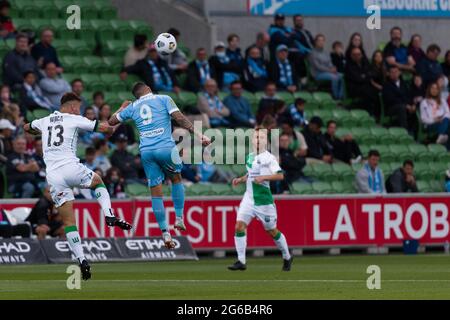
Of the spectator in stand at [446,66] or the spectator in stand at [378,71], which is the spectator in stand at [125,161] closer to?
the spectator in stand at [378,71]

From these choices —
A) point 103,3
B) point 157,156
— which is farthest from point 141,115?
point 103,3

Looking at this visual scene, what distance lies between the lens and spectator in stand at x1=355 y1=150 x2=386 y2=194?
29.8m

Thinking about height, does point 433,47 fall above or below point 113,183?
above

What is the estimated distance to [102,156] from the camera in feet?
91.4

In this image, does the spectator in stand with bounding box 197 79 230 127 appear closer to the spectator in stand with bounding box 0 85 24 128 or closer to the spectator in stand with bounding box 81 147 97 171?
the spectator in stand with bounding box 81 147 97 171

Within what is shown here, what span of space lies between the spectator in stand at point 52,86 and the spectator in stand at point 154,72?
84.4 inches

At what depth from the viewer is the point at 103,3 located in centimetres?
3356

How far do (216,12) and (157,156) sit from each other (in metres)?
14.5

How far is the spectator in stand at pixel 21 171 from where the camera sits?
26.7 metres

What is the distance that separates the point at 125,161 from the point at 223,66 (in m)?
4.61

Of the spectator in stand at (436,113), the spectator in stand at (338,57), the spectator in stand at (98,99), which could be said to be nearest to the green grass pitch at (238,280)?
the spectator in stand at (98,99)

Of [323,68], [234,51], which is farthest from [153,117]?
[323,68]

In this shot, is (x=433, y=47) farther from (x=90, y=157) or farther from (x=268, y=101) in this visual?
(x=90, y=157)
